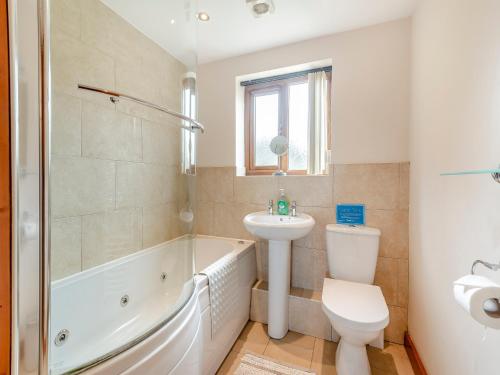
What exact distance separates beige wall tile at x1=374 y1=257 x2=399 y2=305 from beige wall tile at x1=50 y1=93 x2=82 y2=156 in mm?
2177

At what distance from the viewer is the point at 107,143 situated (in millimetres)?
1486

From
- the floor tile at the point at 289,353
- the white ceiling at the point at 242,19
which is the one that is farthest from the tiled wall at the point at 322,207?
the white ceiling at the point at 242,19

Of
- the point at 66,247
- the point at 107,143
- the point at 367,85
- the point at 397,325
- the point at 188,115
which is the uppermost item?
the point at 367,85

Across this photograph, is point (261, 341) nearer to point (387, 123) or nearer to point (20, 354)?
point (20, 354)

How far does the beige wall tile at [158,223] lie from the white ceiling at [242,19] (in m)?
1.14

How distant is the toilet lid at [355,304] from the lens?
43.6 inches

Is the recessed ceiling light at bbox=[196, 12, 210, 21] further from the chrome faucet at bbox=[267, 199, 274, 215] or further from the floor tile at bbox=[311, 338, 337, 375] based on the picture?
the floor tile at bbox=[311, 338, 337, 375]

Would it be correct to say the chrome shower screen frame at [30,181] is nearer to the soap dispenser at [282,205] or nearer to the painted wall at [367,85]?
the soap dispenser at [282,205]

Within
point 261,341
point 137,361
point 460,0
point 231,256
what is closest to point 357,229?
point 231,256

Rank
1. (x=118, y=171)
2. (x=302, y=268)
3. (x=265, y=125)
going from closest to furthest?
(x=118, y=171) < (x=302, y=268) < (x=265, y=125)

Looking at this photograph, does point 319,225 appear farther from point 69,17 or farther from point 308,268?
point 69,17

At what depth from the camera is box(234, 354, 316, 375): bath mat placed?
133cm

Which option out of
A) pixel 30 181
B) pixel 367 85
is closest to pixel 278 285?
pixel 30 181

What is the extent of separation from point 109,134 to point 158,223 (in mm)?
740
